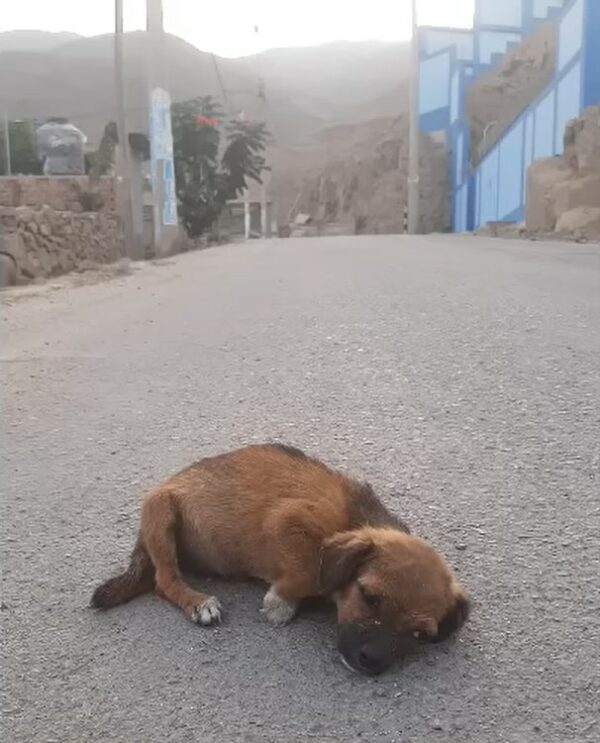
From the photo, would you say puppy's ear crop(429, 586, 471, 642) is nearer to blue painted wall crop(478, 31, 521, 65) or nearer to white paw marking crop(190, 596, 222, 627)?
white paw marking crop(190, 596, 222, 627)

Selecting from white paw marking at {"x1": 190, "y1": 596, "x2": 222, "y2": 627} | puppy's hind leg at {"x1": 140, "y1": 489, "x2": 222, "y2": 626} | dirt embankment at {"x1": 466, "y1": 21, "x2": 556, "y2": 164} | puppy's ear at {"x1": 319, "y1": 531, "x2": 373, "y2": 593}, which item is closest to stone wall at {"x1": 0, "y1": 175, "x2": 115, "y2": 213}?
puppy's hind leg at {"x1": 140, "y1": 489, "x2": 222, "y2": 626}

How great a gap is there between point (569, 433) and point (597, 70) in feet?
75.1

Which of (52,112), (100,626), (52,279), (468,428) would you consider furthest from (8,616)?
(52,112)

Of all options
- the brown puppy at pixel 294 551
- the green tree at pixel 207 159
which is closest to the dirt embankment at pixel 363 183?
the green tree at pixel 207 159

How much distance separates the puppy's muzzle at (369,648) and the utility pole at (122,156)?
60.8ft

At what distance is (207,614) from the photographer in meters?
2.33

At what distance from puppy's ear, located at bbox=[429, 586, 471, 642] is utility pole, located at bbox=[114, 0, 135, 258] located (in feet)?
60.6

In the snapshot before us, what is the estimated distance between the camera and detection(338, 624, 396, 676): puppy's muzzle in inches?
80.0

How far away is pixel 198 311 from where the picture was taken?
8641 mm

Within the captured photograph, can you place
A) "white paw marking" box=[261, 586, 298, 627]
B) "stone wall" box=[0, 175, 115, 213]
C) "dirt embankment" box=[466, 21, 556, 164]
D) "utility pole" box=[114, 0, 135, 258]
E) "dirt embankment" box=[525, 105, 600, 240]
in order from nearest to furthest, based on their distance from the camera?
"white paw marking" box=[261, 586, 298, 627] → "stone wall" box=[0, 175, 115, 213] → "utility pole" box=[114, 0, 135, 258] → "dirt embankment" box=[525, 105, 600, 240] → "dirt embankment" box=[466, 21, 556, 164]

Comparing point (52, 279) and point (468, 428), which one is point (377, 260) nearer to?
point (52, 279)

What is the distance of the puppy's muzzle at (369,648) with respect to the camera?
2.03 meters

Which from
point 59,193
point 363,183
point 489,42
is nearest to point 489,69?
point 489,42

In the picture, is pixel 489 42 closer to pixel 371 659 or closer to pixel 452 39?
pixel 452 39
